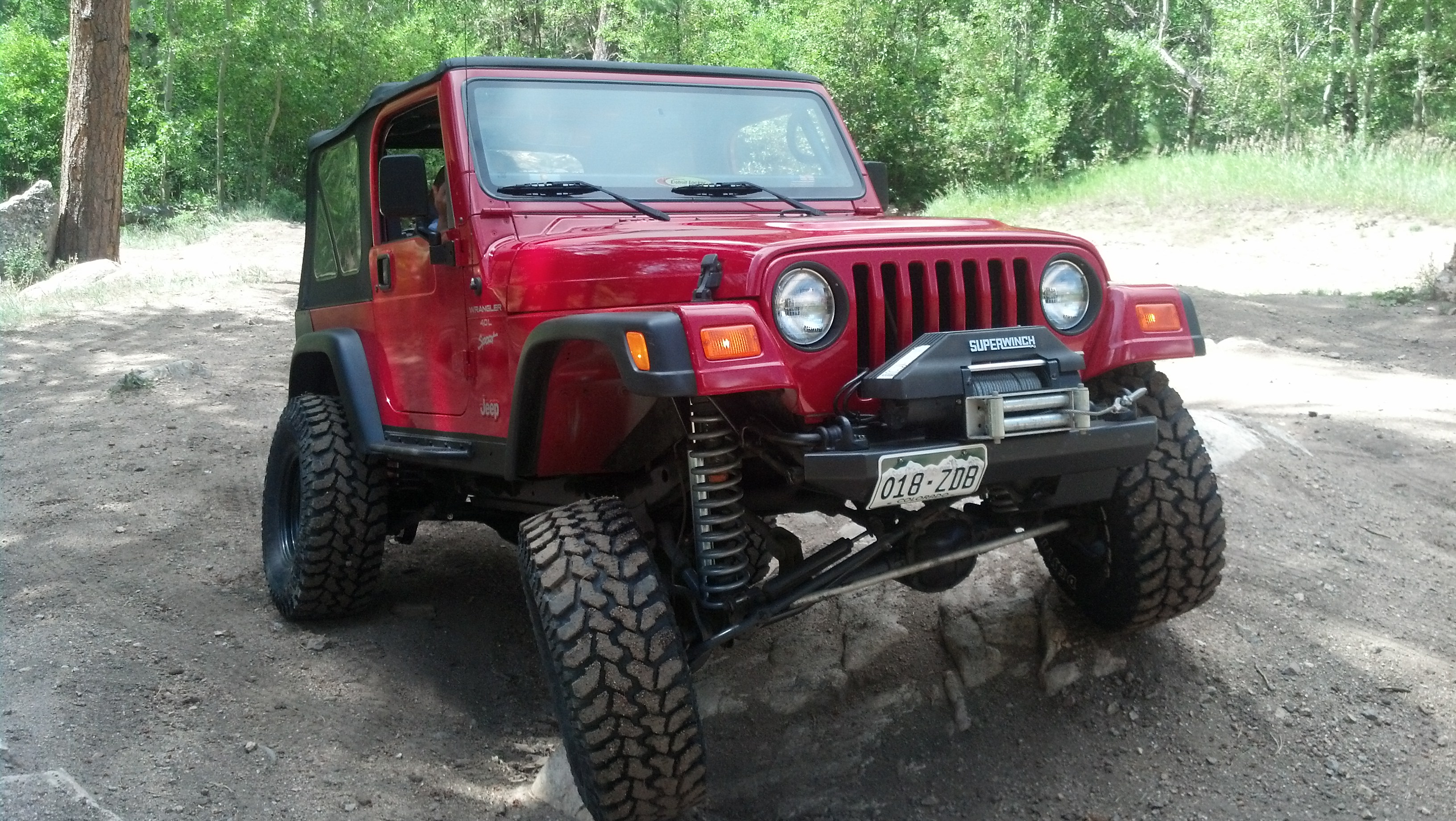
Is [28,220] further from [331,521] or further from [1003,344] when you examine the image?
[1003,344]

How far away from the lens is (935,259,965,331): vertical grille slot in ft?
10.1

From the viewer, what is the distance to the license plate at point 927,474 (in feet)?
9.04

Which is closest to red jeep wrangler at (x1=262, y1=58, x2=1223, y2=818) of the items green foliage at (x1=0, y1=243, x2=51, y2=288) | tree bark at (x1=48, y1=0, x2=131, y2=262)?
tree bark at (x1=48, y1=0, x2=131, y2=262)

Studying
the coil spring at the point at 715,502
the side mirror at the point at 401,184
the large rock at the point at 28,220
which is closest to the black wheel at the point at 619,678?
the coil spring at the point at 715,502

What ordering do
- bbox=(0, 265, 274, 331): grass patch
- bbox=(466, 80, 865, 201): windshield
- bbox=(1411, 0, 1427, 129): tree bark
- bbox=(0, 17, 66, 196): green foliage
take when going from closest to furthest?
bbox=(466, 80, 865, 201): windshield, bbox=(0, 265, 274, 331): grass patch, bbox=(1411, 0, 1427, 129): tree bark, bbox=(0, 17, 66, 196): green foliage

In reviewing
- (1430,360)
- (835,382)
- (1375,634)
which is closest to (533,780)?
(835,382)

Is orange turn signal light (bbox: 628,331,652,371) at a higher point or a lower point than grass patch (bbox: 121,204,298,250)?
higher

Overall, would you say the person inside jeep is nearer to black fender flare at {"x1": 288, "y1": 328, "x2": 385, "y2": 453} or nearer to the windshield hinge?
black fender flare at {"x1": 288, "y1": 328, "x2": 385, "y2": 453}

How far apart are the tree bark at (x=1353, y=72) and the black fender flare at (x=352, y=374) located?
23304mm

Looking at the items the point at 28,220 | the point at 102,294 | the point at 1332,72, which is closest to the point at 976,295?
the point at 102,294

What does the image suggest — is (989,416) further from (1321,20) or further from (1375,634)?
(1321,20)

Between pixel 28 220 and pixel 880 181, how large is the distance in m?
13.1

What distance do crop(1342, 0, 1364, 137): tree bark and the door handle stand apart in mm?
23395

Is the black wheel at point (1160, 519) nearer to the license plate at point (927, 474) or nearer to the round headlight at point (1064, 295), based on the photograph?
the round headlight at point (1064, 295)
